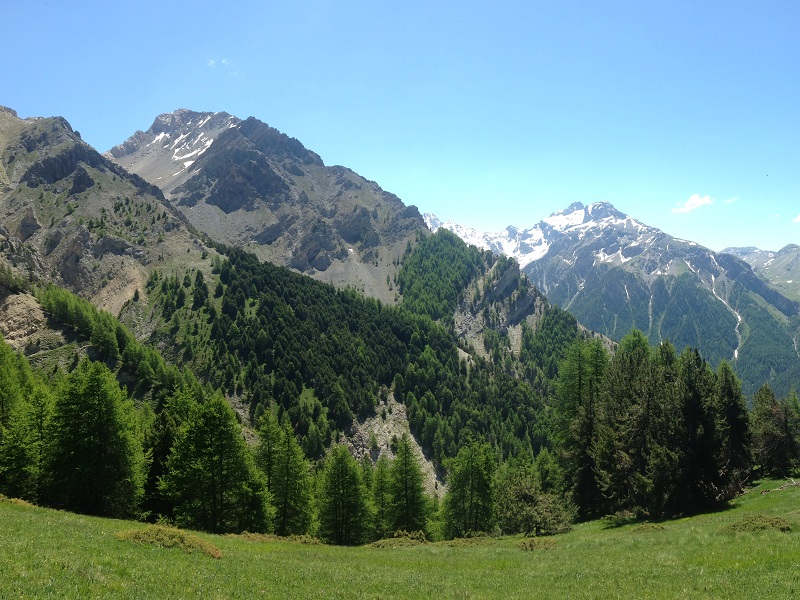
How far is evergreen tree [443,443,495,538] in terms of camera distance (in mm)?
62500

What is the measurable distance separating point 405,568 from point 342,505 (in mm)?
32585

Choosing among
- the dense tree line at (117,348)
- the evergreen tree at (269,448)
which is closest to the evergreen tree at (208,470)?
the evergreen tree at (269,448)

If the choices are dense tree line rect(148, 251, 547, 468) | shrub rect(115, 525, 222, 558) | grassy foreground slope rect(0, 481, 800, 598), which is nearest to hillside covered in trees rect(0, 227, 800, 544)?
grassy foreground slope rect(0, 481, 800, 598)

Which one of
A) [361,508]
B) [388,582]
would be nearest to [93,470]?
[361,508]

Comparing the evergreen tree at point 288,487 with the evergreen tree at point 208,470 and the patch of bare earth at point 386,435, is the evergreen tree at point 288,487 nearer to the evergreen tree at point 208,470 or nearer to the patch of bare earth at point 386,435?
the evergreen tree at point 208,470

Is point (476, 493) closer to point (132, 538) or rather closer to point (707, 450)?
point (707, 450)

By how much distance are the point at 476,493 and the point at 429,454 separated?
8459cm

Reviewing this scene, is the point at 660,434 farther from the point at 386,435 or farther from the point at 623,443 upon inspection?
the point at 386,435

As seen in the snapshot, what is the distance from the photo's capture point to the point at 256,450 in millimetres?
57438

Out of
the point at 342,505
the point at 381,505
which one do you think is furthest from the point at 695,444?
the point at 381,505

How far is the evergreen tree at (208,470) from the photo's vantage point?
46.0 m

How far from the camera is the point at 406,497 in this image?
62.2 metres

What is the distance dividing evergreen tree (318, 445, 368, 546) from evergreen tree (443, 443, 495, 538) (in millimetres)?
12677

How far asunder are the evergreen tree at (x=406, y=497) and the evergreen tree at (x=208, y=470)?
814 inches
